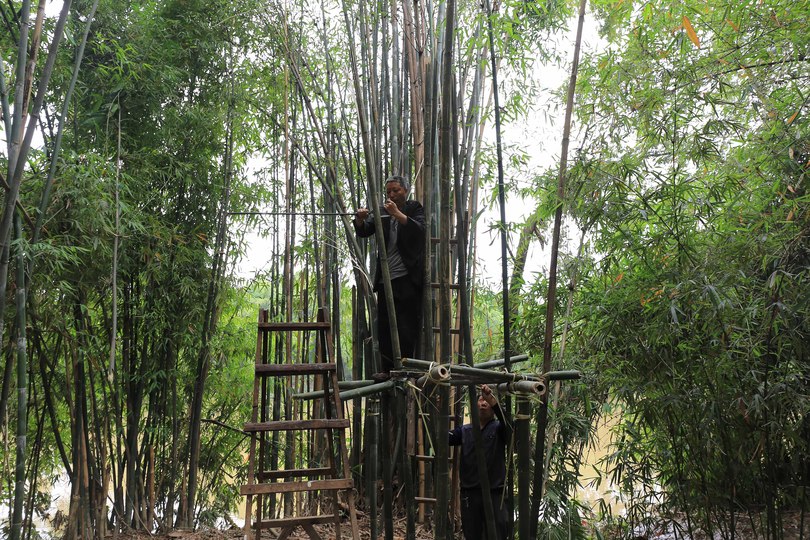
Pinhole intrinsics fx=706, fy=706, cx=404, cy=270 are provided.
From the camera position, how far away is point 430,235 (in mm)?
2920

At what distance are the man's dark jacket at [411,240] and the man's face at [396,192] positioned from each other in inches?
1.8

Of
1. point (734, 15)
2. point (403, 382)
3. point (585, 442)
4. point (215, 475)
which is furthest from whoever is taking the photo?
point (215, 475)

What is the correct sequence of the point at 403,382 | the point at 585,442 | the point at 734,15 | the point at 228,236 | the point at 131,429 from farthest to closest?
1. the point at 228,236
2. the point at 131,429
3. the point at 585,442
4. the point at 734,15
5. the point at 403,382

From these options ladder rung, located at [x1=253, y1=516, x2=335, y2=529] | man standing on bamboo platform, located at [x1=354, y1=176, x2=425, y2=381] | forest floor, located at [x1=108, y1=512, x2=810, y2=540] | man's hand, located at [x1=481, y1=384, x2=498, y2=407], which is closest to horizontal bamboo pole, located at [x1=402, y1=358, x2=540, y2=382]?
man's hand, located at [x1=481, y1=384, x2=498, y2=407]

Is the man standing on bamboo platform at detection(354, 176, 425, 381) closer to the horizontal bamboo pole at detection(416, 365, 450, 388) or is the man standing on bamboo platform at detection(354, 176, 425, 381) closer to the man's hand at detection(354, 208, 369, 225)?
the man's hand at detection(354, 208, 369, 225)

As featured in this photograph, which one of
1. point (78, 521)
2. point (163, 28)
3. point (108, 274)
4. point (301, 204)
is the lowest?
point (78, 521)

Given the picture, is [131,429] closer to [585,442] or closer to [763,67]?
[585,442]

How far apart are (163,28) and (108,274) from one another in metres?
1.65

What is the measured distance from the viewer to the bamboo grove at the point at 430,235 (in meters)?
3.06

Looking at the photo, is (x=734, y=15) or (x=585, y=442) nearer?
(x=734, y=15)

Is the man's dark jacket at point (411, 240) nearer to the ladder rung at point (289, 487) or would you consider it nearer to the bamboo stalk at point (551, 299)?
the bamboo stalk at point (551, 299)

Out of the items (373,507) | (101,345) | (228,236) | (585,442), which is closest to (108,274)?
(101,345)

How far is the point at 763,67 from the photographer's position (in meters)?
3.29

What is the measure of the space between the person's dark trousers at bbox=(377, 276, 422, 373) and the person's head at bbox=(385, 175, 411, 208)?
1.10ft
